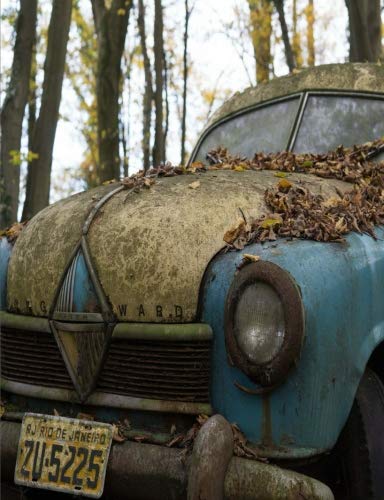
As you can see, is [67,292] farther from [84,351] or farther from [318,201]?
[318,201]

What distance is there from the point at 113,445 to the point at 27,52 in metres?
7.15

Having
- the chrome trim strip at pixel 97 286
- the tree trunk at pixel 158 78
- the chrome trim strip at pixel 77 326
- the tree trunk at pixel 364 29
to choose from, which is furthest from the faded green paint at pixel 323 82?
the tree trunk at pixel 158 78

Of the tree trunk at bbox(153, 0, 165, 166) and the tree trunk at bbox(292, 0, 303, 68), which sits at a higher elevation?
the tree trunk at bbox(292, 0, 303, 68)

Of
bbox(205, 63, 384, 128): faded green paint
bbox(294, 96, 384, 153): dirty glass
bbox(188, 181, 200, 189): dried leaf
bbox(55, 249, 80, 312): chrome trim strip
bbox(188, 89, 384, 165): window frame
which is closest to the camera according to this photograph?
bbox(55, 249, 80, 312): chrome trim strip

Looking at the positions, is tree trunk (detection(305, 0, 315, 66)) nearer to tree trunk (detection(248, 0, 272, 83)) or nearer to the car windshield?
tree trunk (detection(248, 0, 272, 83))

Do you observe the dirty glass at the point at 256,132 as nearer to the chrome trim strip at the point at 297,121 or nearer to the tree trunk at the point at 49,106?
the chrome trim strip at the point at 297,121

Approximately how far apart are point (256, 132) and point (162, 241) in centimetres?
213

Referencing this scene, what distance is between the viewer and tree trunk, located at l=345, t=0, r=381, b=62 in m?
9.77

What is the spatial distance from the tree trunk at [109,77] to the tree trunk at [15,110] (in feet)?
10.6

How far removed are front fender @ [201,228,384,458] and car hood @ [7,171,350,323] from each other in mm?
134

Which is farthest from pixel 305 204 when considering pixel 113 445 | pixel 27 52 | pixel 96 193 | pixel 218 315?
pixel 27 52

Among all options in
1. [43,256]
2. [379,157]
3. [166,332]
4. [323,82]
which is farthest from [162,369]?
[323,82]

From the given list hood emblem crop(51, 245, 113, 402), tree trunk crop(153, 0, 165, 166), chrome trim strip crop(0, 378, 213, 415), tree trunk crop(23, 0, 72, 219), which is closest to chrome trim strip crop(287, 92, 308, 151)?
hood emblem crop(51, 245, 113, 402)

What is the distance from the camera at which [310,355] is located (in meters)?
2.61
